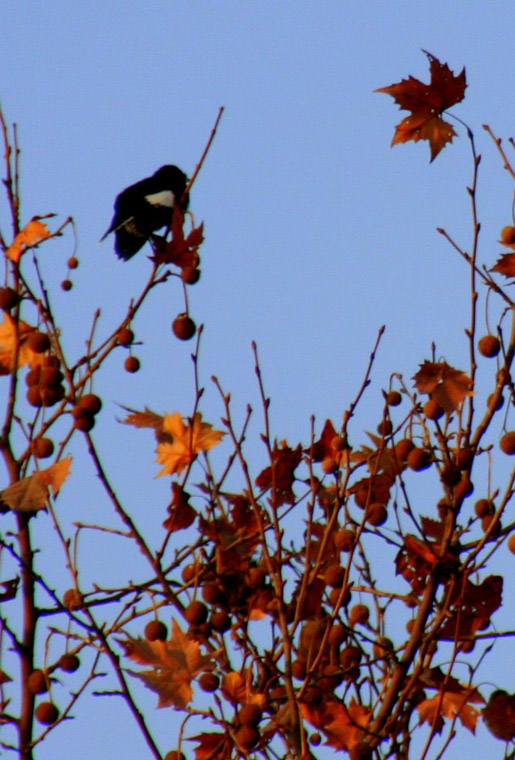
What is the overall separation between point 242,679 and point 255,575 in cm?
32

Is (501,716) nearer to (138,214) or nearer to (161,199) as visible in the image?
(138,214)

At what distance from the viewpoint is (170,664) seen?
2.68 metres

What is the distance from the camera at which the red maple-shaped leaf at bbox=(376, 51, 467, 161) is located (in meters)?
3.38

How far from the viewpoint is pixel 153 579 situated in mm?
2949

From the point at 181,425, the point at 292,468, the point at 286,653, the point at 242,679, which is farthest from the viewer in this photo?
the point at 292,468

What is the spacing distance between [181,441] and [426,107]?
1.33 metres

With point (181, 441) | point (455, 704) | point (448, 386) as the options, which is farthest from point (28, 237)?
point (455, 704)

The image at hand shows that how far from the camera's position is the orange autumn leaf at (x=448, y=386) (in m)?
2.97

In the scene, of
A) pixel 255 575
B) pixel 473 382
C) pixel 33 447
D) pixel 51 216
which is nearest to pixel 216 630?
pixel 255 575

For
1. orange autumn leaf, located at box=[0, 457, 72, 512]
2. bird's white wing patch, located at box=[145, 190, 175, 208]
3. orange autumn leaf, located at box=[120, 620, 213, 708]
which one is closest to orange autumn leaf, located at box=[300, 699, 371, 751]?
orange autumn leaf, located at box=[120, 620, 213, 708]

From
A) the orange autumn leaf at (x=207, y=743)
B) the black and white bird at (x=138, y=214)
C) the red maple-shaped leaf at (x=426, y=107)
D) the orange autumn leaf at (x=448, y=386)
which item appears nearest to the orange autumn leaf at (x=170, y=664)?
the orange autumn leaf at (x=207, y=743)

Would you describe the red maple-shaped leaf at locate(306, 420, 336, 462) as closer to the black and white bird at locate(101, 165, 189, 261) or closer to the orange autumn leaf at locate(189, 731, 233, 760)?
the orange autumn leaf at locate(189, 731, 233, 760)

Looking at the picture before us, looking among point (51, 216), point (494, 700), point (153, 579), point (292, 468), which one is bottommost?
point (494, 700)

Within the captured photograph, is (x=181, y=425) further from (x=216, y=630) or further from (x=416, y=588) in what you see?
(x=416, y=588)
